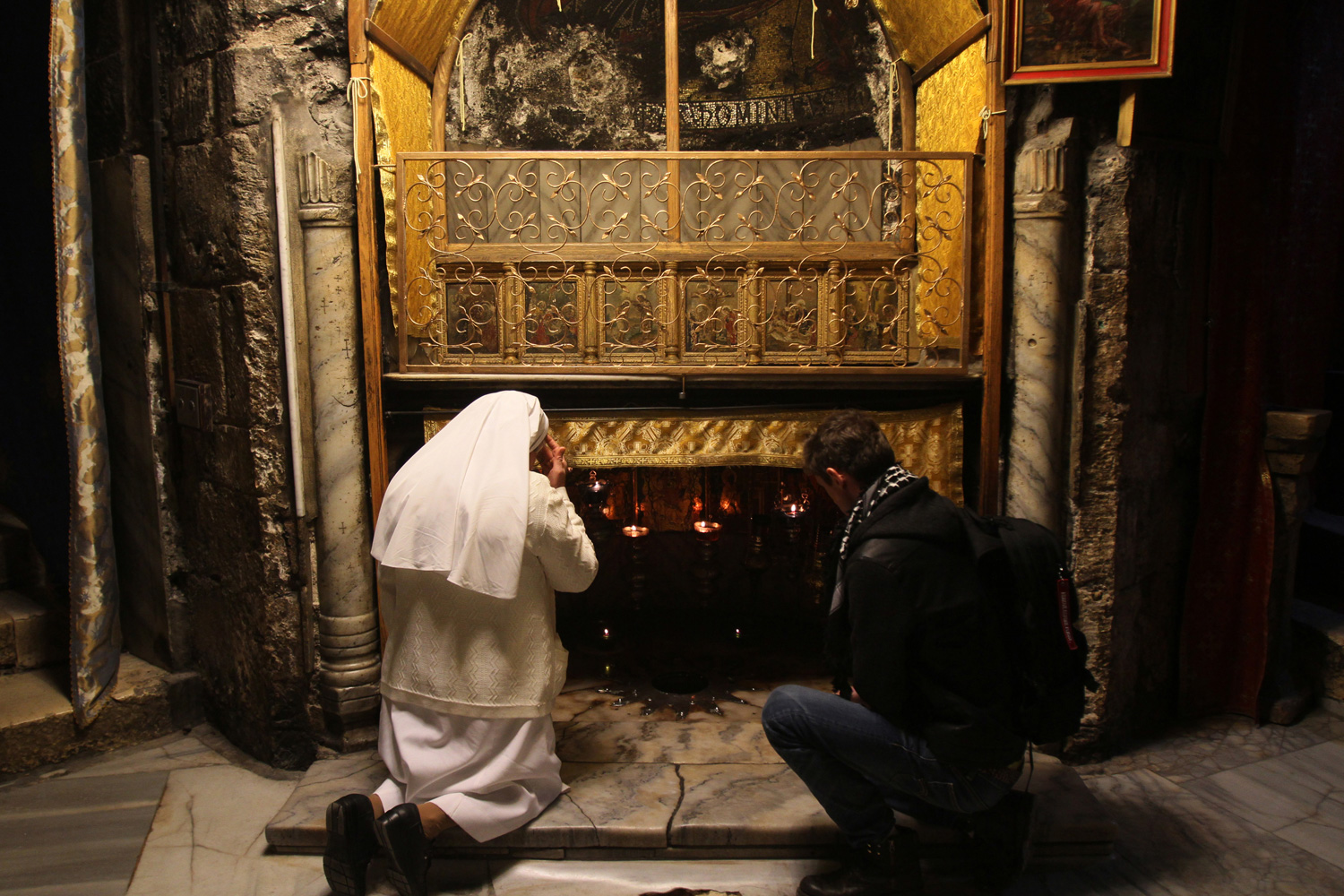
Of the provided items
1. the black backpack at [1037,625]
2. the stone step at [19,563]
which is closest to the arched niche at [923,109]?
the black backpack at [1037,625]

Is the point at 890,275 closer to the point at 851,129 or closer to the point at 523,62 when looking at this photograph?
the point at 851,129

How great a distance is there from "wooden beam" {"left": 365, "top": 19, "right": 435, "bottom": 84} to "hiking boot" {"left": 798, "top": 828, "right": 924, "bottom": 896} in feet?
11.4

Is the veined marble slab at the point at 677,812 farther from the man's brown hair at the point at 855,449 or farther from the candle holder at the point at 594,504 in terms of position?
the man's brown hair at the point at 855,449

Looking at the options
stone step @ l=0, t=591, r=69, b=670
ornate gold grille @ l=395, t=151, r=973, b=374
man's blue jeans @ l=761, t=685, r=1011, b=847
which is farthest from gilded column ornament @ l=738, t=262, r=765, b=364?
stone step @ l=0, t=591, r=69, b=670

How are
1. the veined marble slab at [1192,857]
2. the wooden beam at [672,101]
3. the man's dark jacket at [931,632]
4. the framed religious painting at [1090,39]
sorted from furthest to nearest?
the wooden beam at [672,101] → the framed religious painting at [1090,39] → the veined marble slab at [1192,857] → the man's dark jacket at [931,632]

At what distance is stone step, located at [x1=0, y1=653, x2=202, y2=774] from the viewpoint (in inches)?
147

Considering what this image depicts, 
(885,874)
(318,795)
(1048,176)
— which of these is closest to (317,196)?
(318,795)

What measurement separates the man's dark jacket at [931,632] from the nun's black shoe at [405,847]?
1415mm

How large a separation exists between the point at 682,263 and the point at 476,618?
2.14 metres

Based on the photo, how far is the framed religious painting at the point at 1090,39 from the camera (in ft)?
10.8

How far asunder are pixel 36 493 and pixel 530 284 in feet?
9.37

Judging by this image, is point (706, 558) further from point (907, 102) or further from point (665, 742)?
point (907, 102)

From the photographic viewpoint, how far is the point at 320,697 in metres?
3.73

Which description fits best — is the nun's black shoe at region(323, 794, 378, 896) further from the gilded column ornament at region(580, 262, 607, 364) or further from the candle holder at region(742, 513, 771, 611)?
the candle holder at region(742, 513, 771, 611)
